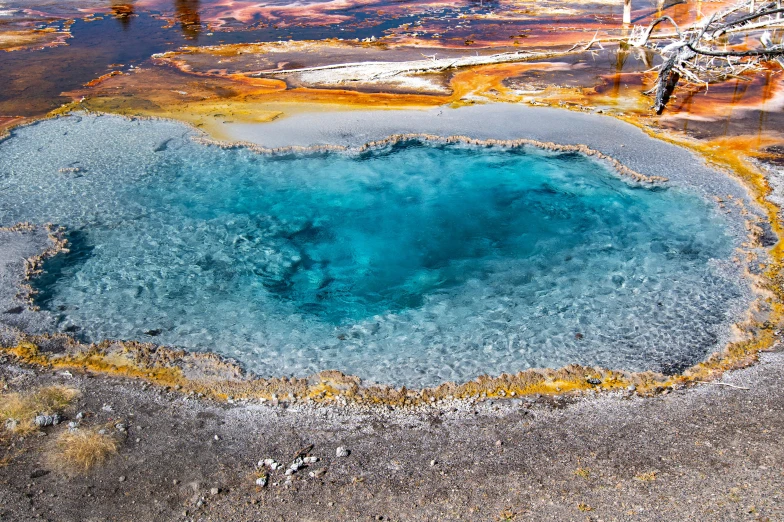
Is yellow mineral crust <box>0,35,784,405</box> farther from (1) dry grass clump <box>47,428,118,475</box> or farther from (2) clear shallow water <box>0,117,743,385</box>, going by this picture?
(1) dry grass clump <box>47,428,118,475</box>

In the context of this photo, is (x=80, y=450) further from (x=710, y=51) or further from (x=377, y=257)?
(x=710, y=51)

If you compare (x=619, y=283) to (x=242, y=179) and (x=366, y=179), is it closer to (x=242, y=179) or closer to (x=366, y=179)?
(x=366, y=179)

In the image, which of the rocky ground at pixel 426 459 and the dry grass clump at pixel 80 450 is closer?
the rocky ground at pixel 426 459

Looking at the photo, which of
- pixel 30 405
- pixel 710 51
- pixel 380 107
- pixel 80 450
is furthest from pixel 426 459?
pixel 710 51

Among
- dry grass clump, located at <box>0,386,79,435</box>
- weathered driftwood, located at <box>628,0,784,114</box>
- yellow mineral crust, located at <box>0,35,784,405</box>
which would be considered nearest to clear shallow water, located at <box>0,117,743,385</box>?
yellow mineral crust, located at <box>0,35,784,405</box>

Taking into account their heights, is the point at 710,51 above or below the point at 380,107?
above

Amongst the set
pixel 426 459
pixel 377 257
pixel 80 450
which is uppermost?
pixel 377 257

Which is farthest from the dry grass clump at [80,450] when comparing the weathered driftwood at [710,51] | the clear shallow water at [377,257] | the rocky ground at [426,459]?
the weathered driftwood at [710,51]

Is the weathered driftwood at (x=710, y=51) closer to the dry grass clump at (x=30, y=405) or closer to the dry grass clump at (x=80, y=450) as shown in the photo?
the dry grass clump at (x=80, y=450)
